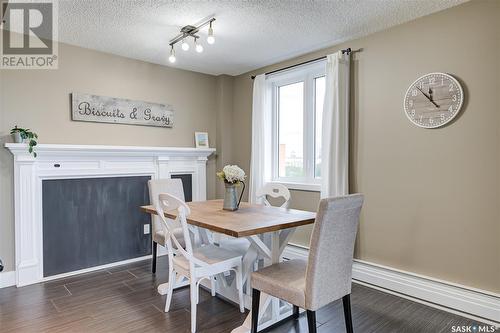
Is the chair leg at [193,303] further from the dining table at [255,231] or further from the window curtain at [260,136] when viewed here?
the window curtain at [260,136]

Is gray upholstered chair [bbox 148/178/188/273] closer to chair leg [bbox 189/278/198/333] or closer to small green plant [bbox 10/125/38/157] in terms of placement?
chair leg [bbox 189/278/198/333]

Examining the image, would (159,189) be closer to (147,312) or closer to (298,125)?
(147,312)

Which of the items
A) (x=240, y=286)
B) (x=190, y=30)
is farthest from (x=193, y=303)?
(x=190, y=30)

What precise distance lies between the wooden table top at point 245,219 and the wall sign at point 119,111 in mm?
1421

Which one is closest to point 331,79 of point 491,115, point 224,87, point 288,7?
point 288,7

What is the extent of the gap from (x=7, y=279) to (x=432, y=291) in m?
3.87

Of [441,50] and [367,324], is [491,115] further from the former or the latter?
[367,324]

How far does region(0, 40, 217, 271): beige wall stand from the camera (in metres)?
3.10

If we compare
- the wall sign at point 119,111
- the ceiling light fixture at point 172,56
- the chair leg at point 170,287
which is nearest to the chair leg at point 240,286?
the chair leg at point 170,287

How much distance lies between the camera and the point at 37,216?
322 cm

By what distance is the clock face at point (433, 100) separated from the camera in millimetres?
2604

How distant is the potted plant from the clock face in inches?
63.1

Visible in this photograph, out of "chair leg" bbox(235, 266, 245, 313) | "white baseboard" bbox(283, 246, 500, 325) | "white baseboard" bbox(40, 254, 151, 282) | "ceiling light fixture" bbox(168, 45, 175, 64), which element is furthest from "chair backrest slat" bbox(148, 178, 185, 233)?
"white baseboard" bbox(283, 246, 500, 325)

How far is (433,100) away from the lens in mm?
2721
